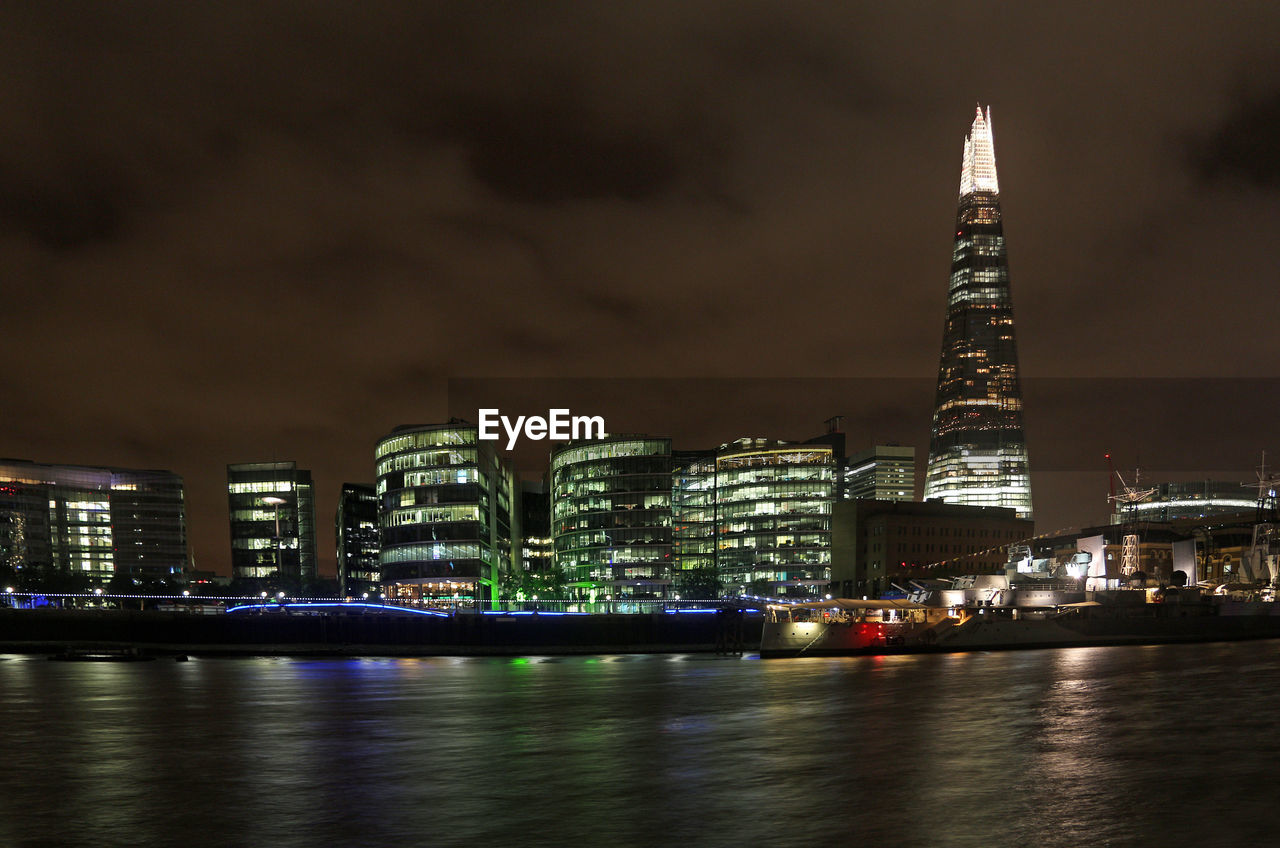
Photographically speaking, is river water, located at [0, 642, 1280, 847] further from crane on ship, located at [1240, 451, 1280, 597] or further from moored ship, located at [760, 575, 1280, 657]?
→ crane on ship, located at [1240, 451, 1280, 597]

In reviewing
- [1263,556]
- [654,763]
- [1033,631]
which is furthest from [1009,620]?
[654,763]

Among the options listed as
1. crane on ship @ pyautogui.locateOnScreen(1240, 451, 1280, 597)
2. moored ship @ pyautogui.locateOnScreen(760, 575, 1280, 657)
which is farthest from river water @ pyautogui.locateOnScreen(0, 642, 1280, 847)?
crane on ship @ pyautogui.locateOnScreen(1240, 451, 1280, 597)

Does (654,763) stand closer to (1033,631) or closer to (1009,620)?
(1009,620)

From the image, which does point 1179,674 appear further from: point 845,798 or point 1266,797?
point 845,798

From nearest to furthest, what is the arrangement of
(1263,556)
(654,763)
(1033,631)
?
(654,763), (1033,631), (1263,556)

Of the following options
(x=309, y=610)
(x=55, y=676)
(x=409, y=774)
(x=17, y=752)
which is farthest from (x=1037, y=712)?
(x=309, y=610)

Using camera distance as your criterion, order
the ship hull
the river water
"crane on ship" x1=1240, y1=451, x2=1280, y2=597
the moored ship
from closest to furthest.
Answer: the river water
the ship hull
the moored ship
"crane on ship" x1=1240, y1=451, x2=1280, y2=597

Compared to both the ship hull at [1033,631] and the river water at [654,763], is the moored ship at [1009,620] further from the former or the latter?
the river water at [654,763]

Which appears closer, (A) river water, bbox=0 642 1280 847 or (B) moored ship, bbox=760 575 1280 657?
(A) river water, bbox=0 642 1280 847

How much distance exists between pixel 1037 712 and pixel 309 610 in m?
133

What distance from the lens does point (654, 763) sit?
1475 inches

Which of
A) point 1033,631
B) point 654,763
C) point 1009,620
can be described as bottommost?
point 1033,631

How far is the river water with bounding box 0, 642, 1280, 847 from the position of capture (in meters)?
27.3

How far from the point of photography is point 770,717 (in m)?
51.8
